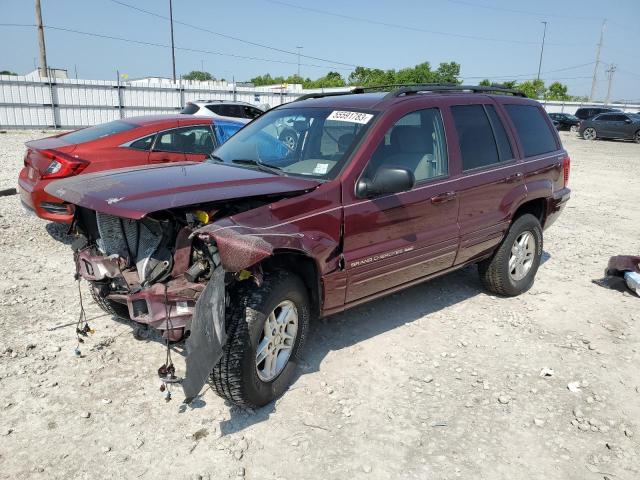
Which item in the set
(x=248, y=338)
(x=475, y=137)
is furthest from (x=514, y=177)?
(x=248, y=338)

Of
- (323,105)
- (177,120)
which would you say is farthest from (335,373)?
(177,120)

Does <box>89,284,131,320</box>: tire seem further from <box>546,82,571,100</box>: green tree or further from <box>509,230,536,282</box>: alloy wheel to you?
<box>546,82,571,100</box>: green tree

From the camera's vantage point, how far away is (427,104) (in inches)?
161

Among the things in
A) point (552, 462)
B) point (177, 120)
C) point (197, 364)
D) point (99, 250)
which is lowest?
point (552, 462)

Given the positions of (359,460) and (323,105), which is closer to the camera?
(359,460)

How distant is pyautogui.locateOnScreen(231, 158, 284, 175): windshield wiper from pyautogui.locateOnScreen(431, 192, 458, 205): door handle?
123cm

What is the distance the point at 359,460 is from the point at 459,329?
1945 millimetres

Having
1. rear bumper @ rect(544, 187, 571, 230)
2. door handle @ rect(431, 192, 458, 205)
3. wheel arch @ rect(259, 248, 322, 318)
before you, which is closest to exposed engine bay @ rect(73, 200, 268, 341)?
wheel arch @ rect(259, 248, 322, 318)

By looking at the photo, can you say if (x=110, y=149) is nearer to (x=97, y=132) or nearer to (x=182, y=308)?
(x=97, y=132)

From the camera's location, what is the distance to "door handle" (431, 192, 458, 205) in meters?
3.97

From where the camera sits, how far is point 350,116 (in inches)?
152

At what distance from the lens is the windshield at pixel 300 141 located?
3623 mm

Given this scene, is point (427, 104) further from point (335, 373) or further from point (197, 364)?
point (197, 364)

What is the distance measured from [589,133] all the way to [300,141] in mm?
28365
